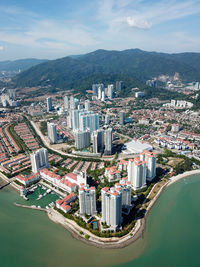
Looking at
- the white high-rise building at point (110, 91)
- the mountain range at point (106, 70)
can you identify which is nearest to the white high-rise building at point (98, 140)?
the white high-rise building at point (110, 91)

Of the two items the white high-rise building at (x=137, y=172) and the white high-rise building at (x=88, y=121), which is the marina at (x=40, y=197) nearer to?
the white high-rise building at (x=137, y=172)

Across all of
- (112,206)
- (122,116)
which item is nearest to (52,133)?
(122,116)

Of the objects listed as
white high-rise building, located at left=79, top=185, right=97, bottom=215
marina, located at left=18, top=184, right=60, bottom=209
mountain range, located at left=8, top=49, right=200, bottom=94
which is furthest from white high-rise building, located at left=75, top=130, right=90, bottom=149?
mountain range, located at left=8, top=49, right=200, bottom=94

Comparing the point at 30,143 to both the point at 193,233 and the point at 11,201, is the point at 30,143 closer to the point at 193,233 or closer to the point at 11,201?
the point at 11,201

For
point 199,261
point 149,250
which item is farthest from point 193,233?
point 149,250

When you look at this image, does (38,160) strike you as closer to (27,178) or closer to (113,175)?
(27,178)

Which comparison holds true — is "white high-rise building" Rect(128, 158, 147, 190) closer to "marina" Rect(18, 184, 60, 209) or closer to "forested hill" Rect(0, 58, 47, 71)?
"marina" Rect(18, 184, 60, 209)
